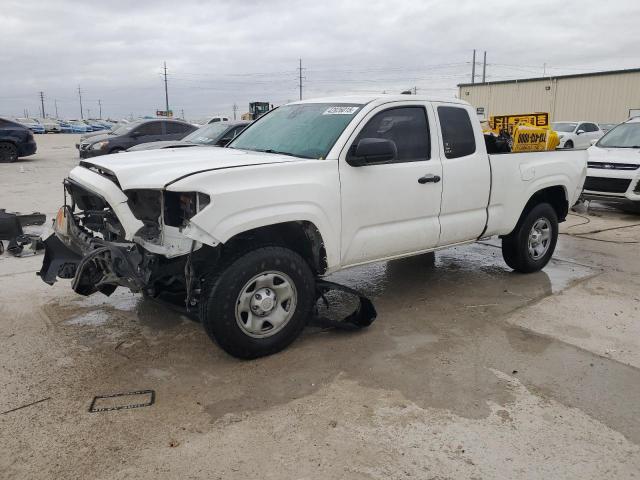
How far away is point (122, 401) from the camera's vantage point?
3.39 metres

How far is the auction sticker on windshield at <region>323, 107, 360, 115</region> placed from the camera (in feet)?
14.7

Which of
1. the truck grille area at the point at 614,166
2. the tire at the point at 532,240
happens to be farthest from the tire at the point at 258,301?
the truck grille area at the point at 614,166

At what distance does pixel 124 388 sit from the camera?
355 cm

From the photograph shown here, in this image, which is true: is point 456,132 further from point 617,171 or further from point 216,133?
point 216,133

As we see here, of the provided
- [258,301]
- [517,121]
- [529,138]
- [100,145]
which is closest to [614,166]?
[517,121]

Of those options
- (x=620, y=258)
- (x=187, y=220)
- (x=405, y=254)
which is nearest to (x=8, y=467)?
(x=187, y=220)

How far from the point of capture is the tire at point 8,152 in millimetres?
18375

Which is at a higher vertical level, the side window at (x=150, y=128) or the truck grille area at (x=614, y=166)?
the side window at (x=150, y=128)

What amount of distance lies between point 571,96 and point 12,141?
33.9m

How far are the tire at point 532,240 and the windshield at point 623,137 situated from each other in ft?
18.4

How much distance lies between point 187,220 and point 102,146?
12.2 m

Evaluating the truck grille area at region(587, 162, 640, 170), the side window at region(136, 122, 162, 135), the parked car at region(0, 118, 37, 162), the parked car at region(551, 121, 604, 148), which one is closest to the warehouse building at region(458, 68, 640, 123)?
the parked car at region(551, 121, 604, 148)

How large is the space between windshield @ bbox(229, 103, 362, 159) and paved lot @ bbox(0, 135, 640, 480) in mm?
1502

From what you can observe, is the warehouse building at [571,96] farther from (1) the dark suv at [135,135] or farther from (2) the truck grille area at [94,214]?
(2) the truck grille area at [94,214]
